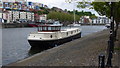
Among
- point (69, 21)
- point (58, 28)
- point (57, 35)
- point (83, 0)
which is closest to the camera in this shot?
point (83, 0)

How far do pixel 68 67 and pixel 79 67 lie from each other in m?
0.58

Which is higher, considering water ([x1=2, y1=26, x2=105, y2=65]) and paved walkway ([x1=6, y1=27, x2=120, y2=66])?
paved walkway ([x1=6, y1=27, x2=120, y2=66])

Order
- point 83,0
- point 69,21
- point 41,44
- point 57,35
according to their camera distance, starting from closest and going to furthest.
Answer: point 83,0, point 41,44, point 57,35, point 69,21

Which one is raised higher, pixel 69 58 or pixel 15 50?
pixel 69 58

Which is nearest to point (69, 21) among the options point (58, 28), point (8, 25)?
point (8, 25)

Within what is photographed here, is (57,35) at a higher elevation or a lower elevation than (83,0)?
lower

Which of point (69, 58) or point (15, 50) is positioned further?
point (15, 50)

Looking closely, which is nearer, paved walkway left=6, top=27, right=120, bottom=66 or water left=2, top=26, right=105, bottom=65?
paved walkway left=6, top=27, right=120, bottom=66

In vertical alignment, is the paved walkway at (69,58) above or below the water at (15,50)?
above

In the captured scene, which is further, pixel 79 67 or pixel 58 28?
pixel 58 28

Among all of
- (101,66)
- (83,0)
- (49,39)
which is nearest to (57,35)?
(49,39)

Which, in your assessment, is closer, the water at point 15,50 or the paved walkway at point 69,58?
the paved walkway at point 69,58

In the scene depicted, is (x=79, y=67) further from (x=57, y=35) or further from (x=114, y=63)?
(x=57, y=35)

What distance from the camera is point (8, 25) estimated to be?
13112 centimetres
